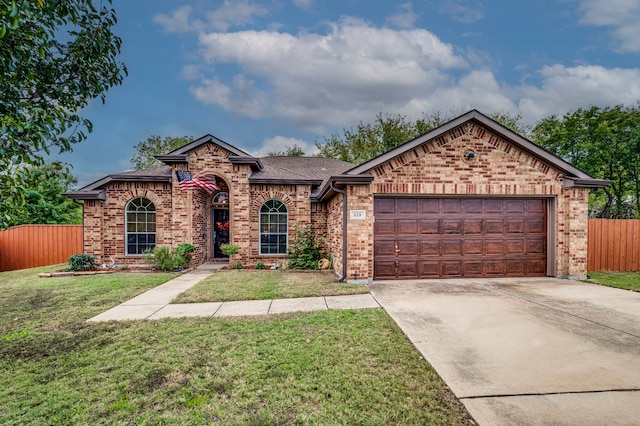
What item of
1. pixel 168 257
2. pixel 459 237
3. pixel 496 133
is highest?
pixel 496 133

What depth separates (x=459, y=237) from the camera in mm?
8578

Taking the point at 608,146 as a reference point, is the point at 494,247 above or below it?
below

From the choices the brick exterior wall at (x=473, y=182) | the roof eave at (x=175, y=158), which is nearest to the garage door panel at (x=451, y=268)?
the brick exterior wall at (x=473, y=182)

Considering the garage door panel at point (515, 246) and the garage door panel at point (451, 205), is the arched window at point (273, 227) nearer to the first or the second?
the garage door panel at point (451, 205)

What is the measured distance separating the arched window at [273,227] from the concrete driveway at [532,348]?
5.66 meters

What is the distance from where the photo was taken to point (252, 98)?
2084cm

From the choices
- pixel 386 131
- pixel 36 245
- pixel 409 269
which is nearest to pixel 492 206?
pixel 409 269

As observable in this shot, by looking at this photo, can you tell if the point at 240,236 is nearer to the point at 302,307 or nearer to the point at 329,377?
the point at 302,307

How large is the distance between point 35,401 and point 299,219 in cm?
935

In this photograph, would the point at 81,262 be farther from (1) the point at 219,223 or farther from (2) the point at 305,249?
(2) the point at 305,249

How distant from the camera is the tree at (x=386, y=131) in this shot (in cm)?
Result: 2517

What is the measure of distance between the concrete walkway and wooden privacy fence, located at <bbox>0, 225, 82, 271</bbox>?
10.3m

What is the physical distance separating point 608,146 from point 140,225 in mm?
24725

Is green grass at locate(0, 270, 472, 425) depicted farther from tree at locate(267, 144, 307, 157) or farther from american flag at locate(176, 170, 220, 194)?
tree at locate(267, 144, 307, 157)
